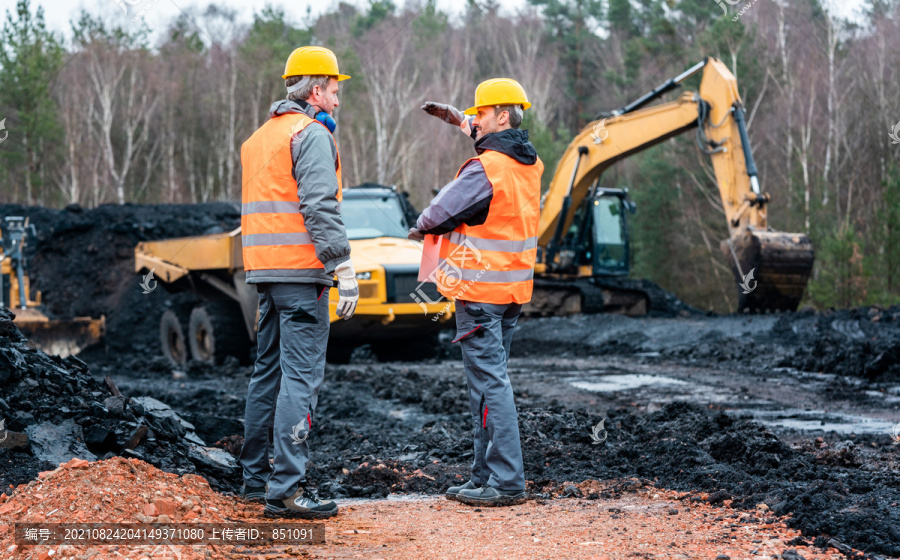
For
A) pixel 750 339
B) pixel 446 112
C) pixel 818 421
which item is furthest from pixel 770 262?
pixel 446 112

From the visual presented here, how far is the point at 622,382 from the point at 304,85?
23.3ft

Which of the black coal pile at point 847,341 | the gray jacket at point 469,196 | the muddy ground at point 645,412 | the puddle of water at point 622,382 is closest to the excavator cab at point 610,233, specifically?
the muddy ground at point 645,412

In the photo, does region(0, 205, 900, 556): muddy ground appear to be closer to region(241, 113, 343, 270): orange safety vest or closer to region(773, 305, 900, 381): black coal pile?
region(773, 305, 900, 381): black coal pile

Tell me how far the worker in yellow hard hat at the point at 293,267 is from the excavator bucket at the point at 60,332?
1025 cm

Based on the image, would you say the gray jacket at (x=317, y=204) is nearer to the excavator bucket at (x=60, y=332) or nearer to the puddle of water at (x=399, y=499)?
the puddle of water at (x=399, y=499)

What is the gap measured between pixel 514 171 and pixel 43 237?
62.3ft

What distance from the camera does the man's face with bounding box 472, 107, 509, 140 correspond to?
14.6ft

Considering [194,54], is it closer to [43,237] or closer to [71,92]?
[71,92]

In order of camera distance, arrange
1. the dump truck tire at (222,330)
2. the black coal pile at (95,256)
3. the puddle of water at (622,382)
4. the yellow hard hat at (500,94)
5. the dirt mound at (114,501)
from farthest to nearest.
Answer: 1. the black coal pile at (95,256)
2. the dump truck tire at (222,330)
3. the puddle of water at (622,382)
4. the yellow hard hat at (500,94)
5. the dirt mound at (114,501)

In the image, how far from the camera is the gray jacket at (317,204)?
3967 millimetres

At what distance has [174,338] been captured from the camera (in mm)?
14227

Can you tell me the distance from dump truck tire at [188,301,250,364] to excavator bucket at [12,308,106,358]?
204 centimetres

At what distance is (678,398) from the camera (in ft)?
29.1

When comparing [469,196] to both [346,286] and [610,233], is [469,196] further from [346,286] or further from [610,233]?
[610,233]
